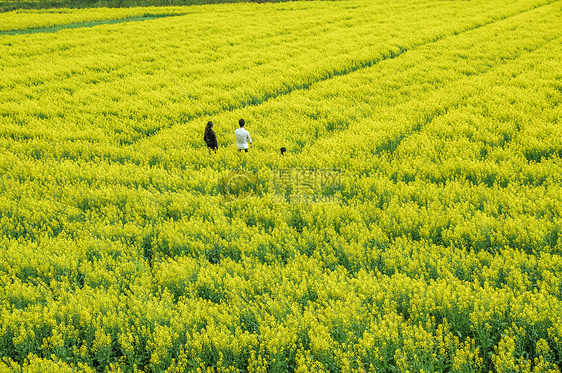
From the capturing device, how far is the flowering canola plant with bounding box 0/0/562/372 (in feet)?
13.3

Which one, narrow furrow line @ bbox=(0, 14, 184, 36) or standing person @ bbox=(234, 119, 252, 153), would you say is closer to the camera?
standing person @ bbox=(234, 119, 252, 153)

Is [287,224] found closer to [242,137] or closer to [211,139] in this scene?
[242,137]

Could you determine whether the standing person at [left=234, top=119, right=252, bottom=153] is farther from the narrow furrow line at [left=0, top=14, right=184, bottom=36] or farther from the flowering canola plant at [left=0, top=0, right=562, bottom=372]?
the narrow furrow line at [left=0, top=14, right=184, bottom=36]

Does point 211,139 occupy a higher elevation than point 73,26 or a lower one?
lower

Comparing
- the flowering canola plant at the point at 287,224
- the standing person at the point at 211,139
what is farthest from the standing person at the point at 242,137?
the standing person at the point at 211,139

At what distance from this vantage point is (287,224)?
6.78 meters

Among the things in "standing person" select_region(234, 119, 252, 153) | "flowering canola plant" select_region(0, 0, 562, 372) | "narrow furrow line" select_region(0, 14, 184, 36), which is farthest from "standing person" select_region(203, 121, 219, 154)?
"narrow furrow line" select_region(0, 14, 184, 36)

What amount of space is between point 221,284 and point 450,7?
3632cm

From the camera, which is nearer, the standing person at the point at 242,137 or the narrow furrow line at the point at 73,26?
the standing person at the point at 242,137

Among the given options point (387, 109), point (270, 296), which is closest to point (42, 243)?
point (270, 296)

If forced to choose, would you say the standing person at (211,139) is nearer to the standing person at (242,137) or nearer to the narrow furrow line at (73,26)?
the standing person at (242,137)

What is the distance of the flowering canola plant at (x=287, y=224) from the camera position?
4.05m

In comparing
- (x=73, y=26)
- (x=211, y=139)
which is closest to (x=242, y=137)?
(x=211, y=139)

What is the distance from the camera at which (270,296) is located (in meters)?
4.89
